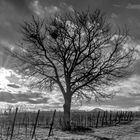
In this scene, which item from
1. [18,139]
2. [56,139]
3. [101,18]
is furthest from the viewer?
[101,18]

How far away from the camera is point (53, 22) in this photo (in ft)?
75.6

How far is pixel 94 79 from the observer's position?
76.9 feet

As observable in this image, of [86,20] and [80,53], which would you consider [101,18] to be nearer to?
[86,20]

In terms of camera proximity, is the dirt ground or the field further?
the field

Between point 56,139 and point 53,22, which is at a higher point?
point 53,22

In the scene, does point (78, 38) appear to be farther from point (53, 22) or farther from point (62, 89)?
point (62, 89)

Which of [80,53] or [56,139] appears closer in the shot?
[56,139]

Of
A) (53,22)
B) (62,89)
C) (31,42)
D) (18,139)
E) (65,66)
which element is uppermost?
(53,22)

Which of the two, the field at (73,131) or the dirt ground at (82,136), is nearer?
the dirt ground at (82,136)

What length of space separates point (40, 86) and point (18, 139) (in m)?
9.81

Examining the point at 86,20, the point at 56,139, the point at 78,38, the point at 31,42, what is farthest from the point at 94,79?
the point at 56,139

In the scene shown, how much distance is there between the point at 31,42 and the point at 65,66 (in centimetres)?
428

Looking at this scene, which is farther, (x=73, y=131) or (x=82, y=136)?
(x=73, y=131)

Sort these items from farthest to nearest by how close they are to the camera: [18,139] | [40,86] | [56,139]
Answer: [40,86]
[18,139]
[56,139]
